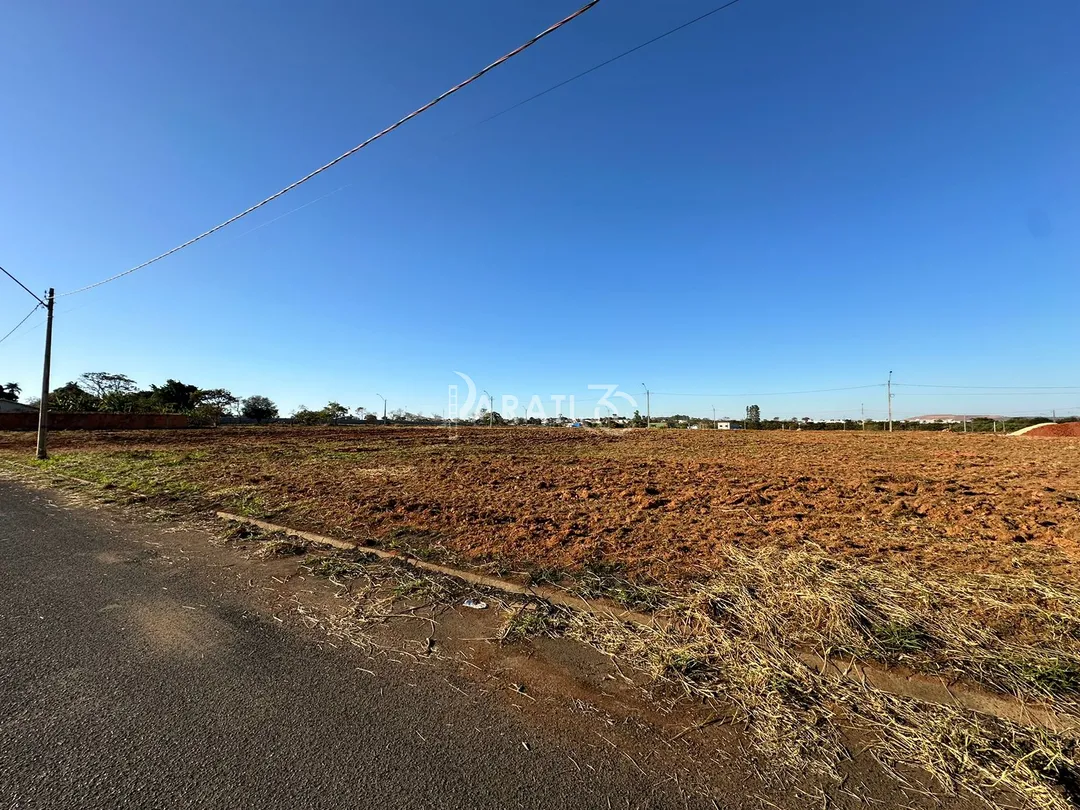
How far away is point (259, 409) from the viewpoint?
75125mm

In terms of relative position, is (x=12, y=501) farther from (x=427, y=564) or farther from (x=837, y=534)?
(x=837, y=534)

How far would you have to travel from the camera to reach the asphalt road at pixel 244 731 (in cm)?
165

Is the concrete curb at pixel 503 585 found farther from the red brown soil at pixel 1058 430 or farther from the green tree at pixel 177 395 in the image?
the green tree at pixel 177 395

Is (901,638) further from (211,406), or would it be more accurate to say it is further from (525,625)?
(211,406)

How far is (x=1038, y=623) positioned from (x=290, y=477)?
35.5ft

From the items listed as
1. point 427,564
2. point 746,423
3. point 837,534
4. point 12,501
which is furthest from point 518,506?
point 746,423

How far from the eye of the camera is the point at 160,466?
11188mm

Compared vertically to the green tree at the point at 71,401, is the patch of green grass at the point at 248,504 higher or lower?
lower

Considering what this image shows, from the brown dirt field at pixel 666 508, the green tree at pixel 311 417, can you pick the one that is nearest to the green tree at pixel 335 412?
the green tree at pixel 311 417

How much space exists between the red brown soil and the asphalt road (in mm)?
46019

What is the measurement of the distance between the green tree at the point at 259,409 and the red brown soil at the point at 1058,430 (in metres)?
88.7

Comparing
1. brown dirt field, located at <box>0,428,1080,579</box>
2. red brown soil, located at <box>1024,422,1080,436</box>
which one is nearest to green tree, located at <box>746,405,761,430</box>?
red brown soil, located at <box>1024,422,1080,436</box>

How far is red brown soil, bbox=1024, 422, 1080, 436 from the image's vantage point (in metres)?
31.1

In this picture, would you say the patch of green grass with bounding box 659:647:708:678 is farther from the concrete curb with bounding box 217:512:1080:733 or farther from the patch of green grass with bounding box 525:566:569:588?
the patch of green grass with bounding box 525:566:569:588
